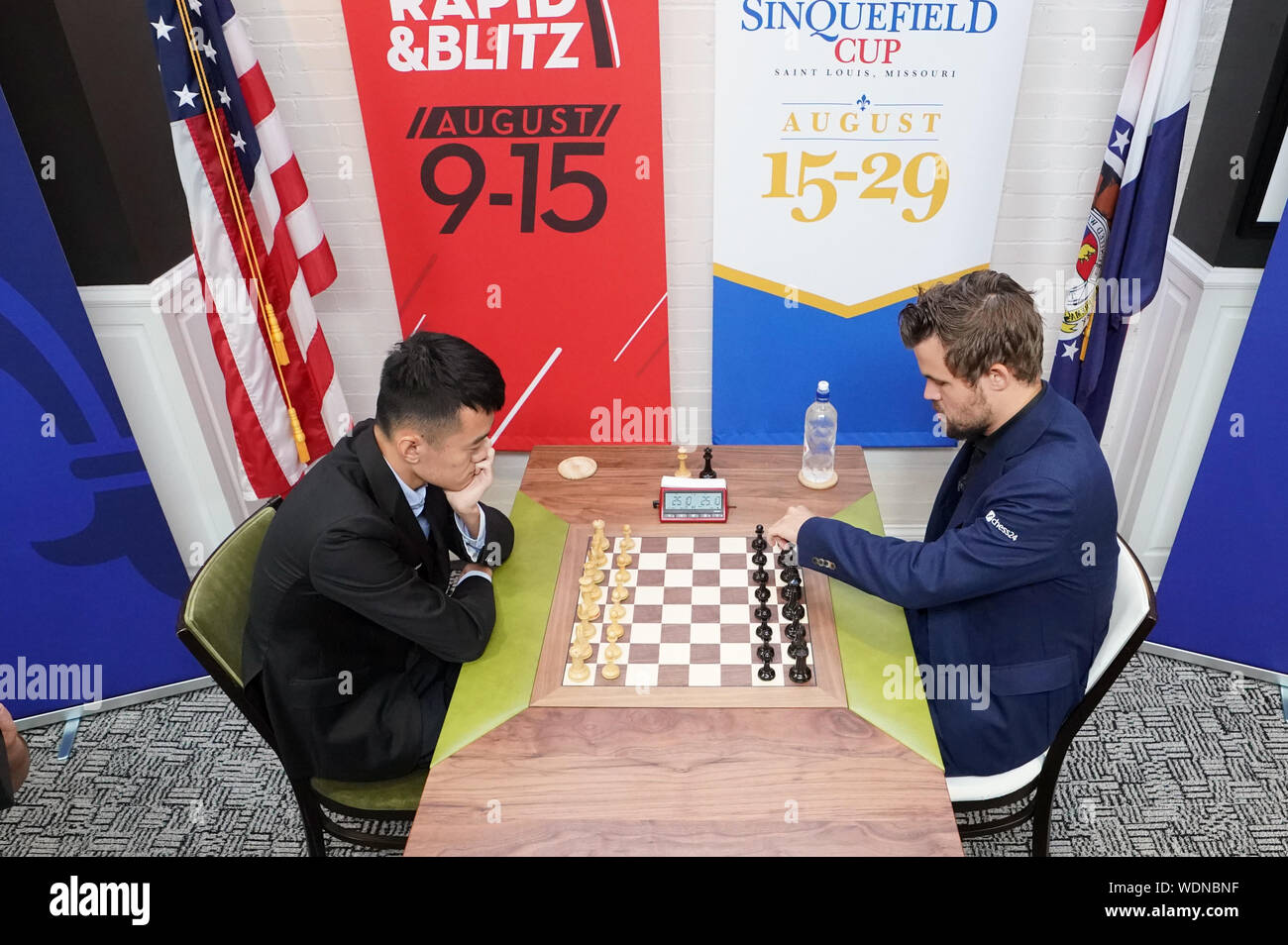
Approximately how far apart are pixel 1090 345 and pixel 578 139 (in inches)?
70.1

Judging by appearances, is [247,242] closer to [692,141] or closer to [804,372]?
[692,141]

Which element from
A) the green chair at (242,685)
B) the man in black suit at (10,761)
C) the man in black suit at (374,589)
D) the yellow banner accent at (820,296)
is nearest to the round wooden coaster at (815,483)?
the yellow banner accent at (820,296)

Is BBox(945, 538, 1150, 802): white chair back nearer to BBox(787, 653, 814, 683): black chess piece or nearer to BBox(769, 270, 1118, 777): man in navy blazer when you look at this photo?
BBox(769, 270, 1118, 777): man in navy blazer

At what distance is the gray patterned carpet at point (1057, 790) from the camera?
2.65 metres

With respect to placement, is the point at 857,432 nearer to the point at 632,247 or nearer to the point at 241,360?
the point at 632,247

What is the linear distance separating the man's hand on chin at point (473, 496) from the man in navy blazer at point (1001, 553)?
2.54 feet

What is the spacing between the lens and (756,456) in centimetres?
270

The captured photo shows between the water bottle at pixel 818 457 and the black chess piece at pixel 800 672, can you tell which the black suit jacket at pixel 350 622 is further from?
the water bottle at pixel 818 457

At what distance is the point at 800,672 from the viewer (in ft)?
6.20

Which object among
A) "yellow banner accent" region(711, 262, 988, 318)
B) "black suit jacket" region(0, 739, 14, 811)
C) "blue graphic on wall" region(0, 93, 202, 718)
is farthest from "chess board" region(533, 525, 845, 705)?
"blue graphic on wall" region(0, 93, 202, 718)

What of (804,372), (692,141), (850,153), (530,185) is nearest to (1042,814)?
(804,372)
